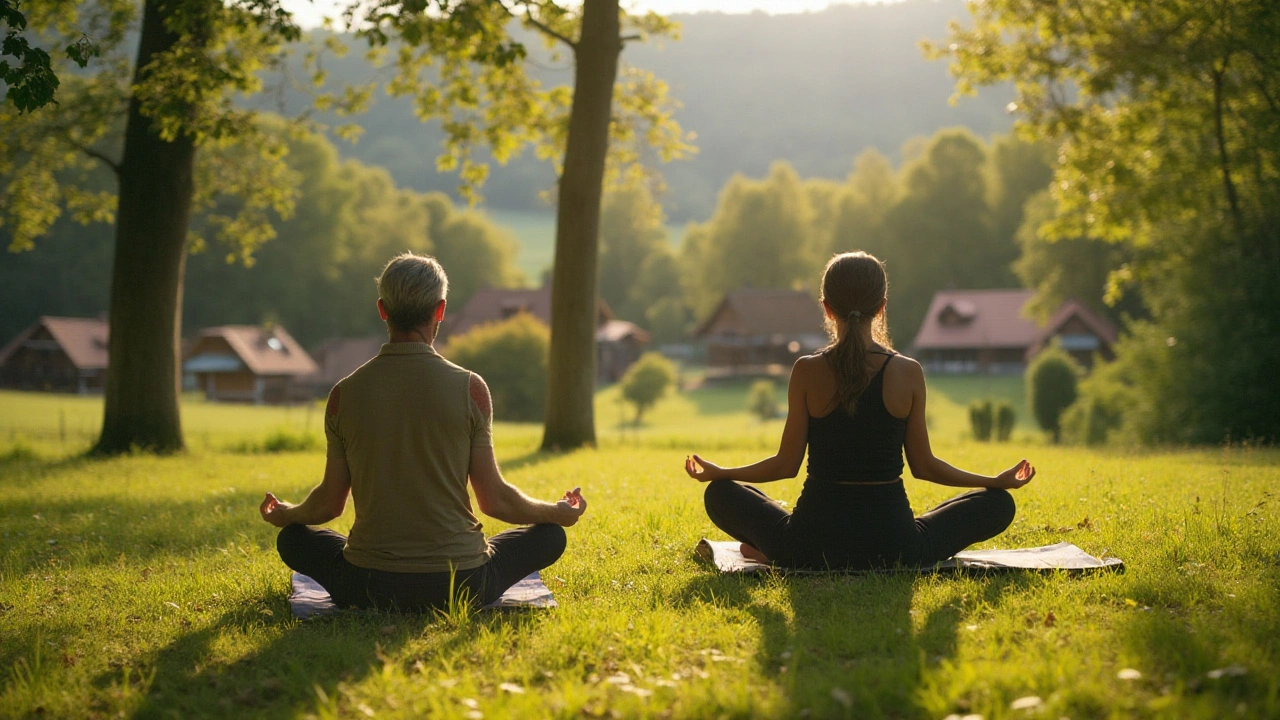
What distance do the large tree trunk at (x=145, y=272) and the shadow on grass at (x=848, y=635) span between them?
11.5 m

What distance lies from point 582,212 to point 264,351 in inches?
1819

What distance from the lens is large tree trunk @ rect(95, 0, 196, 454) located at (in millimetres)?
13797

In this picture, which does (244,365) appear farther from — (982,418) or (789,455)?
(789,455)

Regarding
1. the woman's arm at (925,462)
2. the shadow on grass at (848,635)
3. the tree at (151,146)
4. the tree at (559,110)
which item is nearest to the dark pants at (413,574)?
the shadow on grass at (848,635)

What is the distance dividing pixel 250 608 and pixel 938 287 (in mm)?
69903

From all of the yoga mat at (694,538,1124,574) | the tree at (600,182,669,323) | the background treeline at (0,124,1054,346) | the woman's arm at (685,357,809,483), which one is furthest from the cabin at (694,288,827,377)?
the woman's arm at (685,357,809,483)

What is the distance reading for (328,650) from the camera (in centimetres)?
415

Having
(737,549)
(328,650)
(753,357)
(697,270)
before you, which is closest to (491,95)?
(737,549)

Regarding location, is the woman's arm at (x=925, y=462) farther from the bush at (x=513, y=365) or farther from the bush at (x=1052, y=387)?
the bush at (x=513, y=365)

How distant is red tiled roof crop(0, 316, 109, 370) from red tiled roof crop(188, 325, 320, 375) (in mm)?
5631

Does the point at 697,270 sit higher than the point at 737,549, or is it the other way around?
the point at 697,270

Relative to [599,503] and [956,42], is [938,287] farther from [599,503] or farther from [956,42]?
[599,503]

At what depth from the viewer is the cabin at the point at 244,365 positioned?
54781mm

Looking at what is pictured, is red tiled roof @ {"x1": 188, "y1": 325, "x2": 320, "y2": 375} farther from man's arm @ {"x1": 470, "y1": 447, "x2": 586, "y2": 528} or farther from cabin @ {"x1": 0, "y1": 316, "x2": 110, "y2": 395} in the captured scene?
man's arm @ {"x1": 470, "y1": 447, "x2": 586, "y2": 528}
